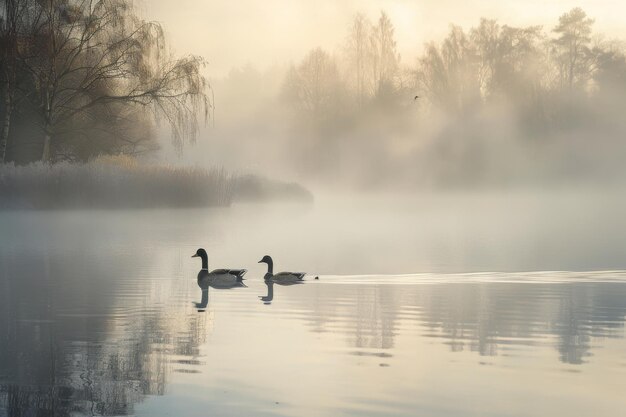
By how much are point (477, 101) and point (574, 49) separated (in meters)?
7.73

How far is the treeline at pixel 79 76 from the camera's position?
108 feet

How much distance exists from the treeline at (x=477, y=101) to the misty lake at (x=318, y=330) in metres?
38.0

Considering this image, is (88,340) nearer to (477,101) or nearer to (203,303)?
(203,303)

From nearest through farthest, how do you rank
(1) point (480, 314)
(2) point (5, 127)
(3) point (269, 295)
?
(1) point (480, 314) < (3) point (269, 295) < (2) point (5, 127)

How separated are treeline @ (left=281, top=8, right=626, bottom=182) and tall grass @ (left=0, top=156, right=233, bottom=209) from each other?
28397mm

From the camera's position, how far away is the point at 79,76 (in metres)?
35.8

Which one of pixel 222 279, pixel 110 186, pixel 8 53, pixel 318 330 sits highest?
pixel 8 53

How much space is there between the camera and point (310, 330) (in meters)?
10.3

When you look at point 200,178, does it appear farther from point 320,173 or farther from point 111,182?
point 320,173

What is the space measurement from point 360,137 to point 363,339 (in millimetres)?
56771

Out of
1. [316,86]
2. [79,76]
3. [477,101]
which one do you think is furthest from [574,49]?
[79,76]

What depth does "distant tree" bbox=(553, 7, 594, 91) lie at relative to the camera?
6253 centimetres

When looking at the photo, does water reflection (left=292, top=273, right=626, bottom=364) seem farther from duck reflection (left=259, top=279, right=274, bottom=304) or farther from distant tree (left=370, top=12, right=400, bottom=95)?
distant tree (left=370, top=12, right=400, bottom=95)

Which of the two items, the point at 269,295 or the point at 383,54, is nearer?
the point at 269,295
